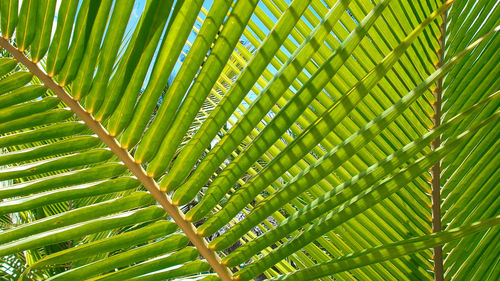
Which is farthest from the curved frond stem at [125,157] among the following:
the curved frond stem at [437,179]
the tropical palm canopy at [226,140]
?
the curved frond stem at [437,179]

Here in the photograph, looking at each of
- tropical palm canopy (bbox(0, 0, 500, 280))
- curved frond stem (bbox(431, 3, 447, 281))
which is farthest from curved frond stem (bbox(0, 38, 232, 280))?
curved frond stem (bbox(431, 3, 447, 281))

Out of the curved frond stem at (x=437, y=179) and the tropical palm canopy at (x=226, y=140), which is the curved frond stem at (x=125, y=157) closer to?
the tropical palm canopy at (x=226, y=140)

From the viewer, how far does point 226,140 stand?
575mm

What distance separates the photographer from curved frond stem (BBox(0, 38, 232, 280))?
1.99ft

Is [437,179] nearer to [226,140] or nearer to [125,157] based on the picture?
[226,140]

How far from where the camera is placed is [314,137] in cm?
52

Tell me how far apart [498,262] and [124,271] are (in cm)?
68

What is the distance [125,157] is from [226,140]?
153mm

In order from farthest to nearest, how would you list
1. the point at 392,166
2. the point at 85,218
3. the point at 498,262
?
the point at 498,262 → the point at 85,218 → the point at 392,166

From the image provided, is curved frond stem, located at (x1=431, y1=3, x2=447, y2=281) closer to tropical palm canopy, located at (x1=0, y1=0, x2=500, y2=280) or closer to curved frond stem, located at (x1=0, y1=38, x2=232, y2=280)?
tropical palm canopy, located at (x1=0, y1=0, x2=500, y2=280)

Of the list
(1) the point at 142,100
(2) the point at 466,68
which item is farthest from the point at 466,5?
(1) the point at 142,100

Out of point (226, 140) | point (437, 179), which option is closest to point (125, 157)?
point (226, 140)

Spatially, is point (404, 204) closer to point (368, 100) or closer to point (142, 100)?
point (368, 100)

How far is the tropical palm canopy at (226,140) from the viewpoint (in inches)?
18.9
